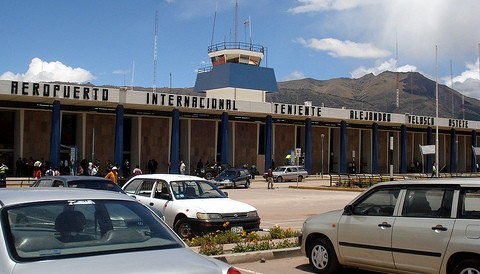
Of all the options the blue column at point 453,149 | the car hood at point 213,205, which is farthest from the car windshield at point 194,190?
the blue column at point 453,149

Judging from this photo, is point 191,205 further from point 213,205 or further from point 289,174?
point 289,174

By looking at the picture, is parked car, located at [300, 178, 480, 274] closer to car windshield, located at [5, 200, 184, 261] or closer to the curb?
the curb

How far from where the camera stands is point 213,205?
12391 millimetres

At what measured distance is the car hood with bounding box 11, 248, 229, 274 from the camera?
368 centimetres

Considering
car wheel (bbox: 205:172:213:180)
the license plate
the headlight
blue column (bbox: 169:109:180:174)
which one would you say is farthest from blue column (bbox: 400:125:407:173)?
the headlight

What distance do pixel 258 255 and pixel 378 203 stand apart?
2.63 metres

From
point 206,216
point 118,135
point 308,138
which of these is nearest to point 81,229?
point 206,216

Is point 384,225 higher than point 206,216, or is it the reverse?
point 384,225

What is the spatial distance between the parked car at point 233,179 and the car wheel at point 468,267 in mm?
32680

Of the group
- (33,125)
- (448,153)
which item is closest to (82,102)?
(33,125)

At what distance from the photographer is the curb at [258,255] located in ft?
30.8

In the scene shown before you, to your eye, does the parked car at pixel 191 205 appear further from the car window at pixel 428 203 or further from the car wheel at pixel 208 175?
the car wheel at pixel 208 175

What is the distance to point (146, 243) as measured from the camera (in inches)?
177

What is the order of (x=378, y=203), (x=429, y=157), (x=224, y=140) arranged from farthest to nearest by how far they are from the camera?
1. (x=429, y=157)
2. (x=224, y=140)
3. (x=378, y=203)
